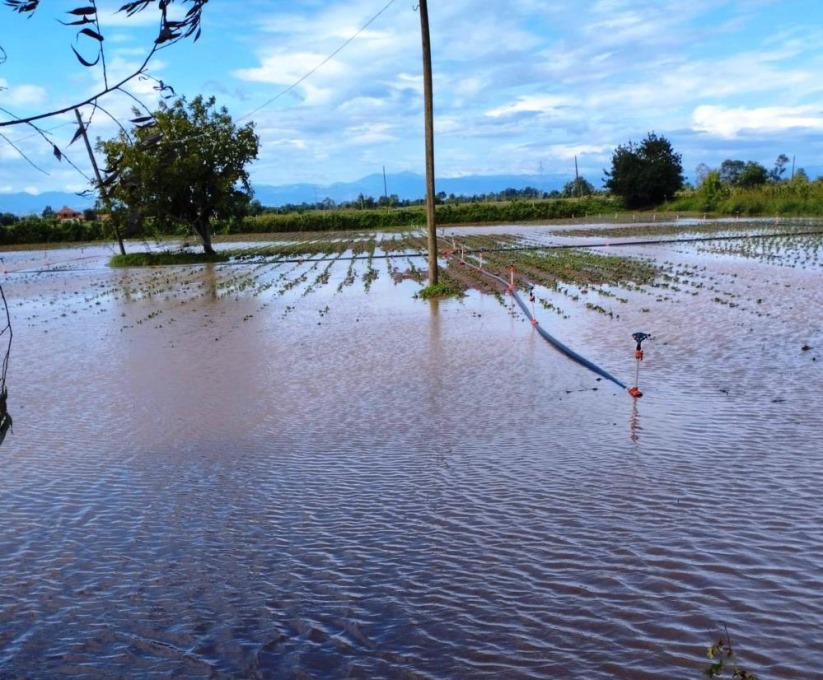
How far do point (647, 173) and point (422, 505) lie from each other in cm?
6930

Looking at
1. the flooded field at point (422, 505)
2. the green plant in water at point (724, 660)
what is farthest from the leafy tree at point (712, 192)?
the green plant in water at point (724, 660)

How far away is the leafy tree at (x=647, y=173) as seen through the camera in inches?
2756

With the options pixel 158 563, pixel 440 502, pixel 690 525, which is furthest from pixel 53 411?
pixel 690 525

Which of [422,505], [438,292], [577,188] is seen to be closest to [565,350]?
[422,505]

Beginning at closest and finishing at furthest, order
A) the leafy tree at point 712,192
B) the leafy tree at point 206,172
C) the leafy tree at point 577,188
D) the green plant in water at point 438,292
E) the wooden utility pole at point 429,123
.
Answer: the wooden utility pole at point 429,123
the green plant in water at point 438,292
the leafy tree at point 206,172
the leafy tree at point 712,192
the leafy tree at point 577,188

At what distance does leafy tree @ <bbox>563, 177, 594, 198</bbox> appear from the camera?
93625mm

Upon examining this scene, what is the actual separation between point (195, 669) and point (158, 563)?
1.41 meters

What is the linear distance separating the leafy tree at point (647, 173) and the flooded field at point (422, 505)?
2361 inches

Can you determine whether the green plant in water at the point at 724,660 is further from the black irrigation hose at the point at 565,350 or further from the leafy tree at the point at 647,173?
the leafy tree at the point at 647,173

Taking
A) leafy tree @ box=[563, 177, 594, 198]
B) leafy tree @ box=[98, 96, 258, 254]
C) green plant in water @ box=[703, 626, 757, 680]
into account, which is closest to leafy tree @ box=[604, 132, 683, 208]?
leafy tree @ box=[563, 177, 594, 198]

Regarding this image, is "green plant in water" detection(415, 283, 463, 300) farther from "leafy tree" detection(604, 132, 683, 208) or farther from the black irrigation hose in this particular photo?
"leafy tree" detection(604, 132, 683, 208)

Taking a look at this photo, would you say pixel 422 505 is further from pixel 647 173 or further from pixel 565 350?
pixel 647 173

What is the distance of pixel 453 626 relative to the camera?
3996mm

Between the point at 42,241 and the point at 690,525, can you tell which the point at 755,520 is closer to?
the point at 690,525
